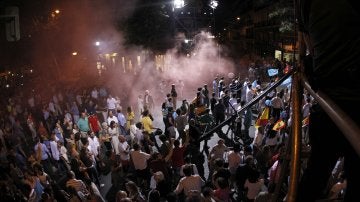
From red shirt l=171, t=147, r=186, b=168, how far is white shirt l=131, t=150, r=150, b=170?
0.63 meters

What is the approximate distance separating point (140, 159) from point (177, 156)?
0.88 meters

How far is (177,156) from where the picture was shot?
822cm

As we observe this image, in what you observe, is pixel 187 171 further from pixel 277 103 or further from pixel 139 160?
pixel 277 103

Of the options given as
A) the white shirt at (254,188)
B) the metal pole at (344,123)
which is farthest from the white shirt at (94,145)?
the metal pole at (344,123)

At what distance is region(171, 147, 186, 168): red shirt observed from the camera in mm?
8203

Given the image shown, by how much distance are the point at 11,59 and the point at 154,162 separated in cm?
1469

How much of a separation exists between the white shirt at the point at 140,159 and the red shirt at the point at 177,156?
0.63 meters

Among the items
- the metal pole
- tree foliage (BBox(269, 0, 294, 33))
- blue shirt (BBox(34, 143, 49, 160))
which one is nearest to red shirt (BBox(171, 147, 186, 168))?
blue shirt (BBox(34, 143, 49, 160))

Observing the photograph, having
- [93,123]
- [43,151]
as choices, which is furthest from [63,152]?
[93,123]

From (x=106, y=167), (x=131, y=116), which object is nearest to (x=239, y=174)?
(x=106, y=167)

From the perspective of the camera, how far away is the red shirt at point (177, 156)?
323 inches

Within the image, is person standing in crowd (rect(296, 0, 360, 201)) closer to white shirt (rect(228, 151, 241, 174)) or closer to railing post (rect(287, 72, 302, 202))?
railing post (rect(287, 72, 302, 202))

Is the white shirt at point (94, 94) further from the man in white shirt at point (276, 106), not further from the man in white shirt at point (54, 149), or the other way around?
the man in white shirt at point (276, 106)

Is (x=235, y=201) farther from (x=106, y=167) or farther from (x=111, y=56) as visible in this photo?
(x=111, y=56)
